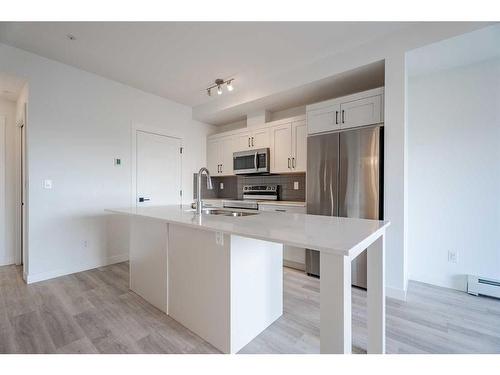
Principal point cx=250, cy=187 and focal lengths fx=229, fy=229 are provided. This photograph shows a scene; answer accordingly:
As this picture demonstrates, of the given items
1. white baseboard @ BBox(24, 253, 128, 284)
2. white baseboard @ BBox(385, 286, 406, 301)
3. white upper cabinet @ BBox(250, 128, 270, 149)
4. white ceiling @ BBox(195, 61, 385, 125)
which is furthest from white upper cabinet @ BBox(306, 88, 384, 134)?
white baseboard @ BBox(24, 253, 128, 284)

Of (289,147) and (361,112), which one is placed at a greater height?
(361,112)

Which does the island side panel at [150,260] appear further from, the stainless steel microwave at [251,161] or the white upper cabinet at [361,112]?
the white upper cabinet at [361,112]

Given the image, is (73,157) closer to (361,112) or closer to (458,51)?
(361,112)

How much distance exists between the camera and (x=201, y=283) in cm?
167

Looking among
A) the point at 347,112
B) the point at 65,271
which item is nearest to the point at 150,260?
the point at 65,271

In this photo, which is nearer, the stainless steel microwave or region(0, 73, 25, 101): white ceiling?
region(0, 73, 25, 101): white ceiling

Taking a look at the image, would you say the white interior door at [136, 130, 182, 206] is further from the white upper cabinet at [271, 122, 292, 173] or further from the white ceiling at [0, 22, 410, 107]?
the white upper cabinet at [271, 122, 292, 173]

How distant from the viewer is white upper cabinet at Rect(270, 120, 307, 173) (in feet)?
10.7

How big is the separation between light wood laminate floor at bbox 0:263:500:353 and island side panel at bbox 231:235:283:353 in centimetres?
9

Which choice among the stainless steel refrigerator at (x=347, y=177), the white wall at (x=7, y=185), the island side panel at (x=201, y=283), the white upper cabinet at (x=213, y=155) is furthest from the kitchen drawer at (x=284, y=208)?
the white wall at (x=7, y=185)

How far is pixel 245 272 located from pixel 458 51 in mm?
2829

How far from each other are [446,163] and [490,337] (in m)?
1.69

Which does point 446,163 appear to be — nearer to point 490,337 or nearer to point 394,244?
point 394,244
